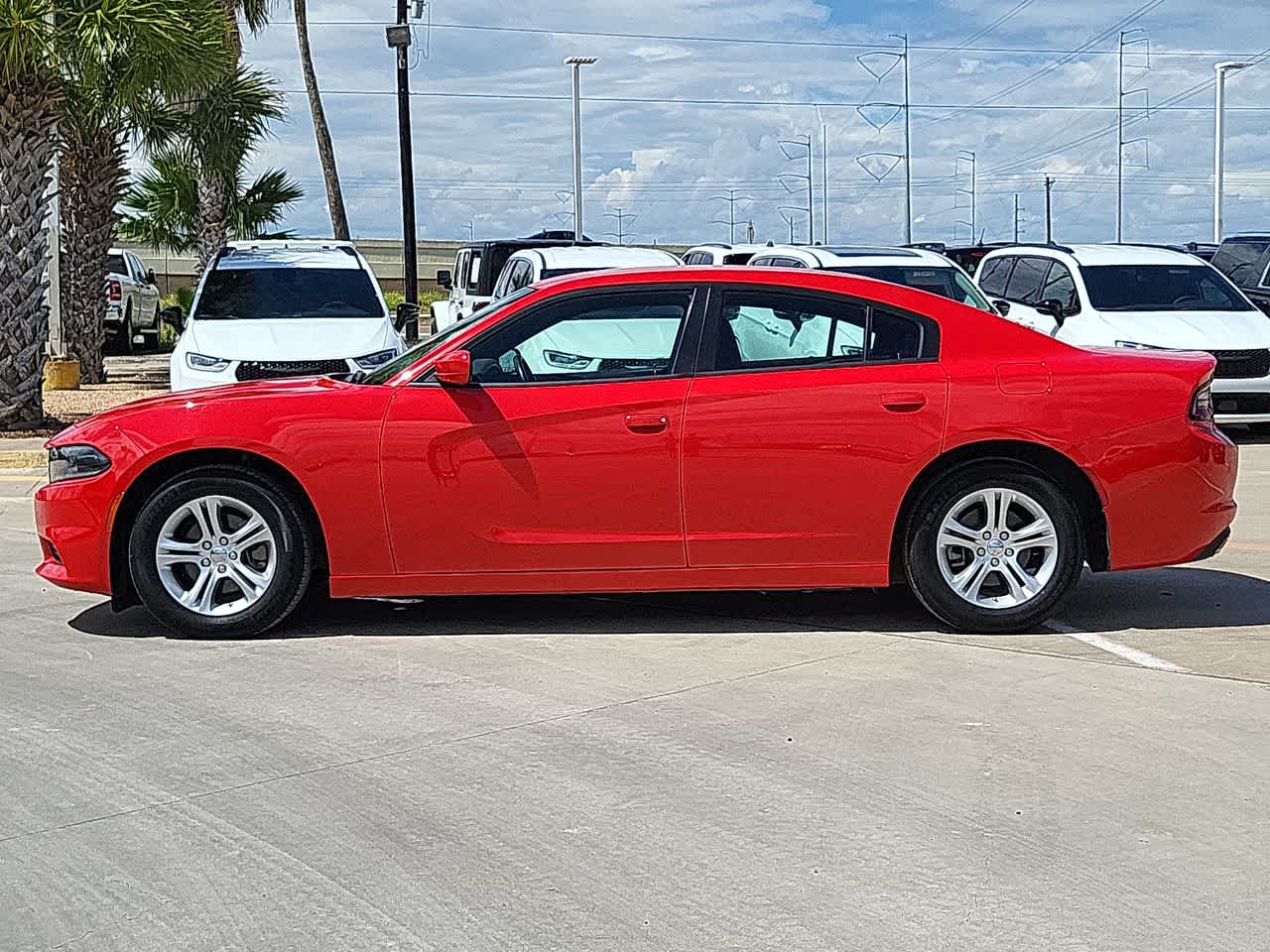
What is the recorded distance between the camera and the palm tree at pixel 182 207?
30312mm

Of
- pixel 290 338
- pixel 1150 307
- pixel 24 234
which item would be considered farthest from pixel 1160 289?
pixel 24 234

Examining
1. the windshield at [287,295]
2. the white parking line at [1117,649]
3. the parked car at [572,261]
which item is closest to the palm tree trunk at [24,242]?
the windshield at [287,295]

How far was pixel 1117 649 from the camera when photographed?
7.45 meters

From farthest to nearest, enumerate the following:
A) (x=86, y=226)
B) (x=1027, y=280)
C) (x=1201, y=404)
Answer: (x=86, y=226)
(x=1027, y=280)
(x=1201, y=404)

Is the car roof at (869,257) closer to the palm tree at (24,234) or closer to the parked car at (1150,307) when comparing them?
the parked car at (1150,307)

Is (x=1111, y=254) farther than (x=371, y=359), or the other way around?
(x=1111, y=254)

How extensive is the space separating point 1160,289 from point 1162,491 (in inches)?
408

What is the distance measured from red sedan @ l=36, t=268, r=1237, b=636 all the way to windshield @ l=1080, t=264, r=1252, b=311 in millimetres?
9799

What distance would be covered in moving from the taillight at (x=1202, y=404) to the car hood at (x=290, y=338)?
8814mm

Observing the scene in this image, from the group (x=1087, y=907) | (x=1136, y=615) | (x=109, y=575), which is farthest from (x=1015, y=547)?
(x=109, y=575)

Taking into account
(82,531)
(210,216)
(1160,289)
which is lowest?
(82,531)

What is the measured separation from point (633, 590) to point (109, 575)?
2296mm

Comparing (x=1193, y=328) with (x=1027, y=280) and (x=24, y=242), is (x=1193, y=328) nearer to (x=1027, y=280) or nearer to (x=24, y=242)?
(x=1027, y=280)

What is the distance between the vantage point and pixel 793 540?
7.55 metres
